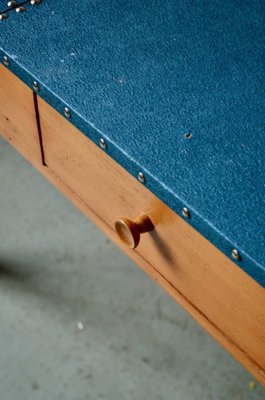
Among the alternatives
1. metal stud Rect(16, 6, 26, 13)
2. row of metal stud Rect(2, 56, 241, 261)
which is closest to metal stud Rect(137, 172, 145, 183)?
row of metal stud Rect(2, 56, 241, 261)

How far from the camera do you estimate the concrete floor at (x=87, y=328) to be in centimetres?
145

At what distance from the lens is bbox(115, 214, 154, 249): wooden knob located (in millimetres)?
794

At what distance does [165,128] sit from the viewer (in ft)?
2.58

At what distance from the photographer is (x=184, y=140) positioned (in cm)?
77

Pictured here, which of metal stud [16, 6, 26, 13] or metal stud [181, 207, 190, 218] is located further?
metal stud [16, 6, 26, 13]

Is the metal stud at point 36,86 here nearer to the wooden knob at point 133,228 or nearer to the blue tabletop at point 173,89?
the blue tabletop at point 173,89

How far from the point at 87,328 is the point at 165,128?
2.87ft

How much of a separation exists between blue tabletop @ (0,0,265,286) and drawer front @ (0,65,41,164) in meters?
0.08

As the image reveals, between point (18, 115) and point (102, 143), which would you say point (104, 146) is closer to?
point (102, 143)

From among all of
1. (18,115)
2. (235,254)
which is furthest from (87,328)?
(235,254)

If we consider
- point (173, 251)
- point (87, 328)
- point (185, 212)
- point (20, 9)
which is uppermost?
point (20, 9)

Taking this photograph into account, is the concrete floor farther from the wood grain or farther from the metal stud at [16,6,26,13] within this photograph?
the metal stud at [16,6,26,13]

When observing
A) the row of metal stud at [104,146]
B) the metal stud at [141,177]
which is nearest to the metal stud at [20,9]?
the row of metal stud at [104,146]

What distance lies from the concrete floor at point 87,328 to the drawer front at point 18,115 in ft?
A: 1.98
